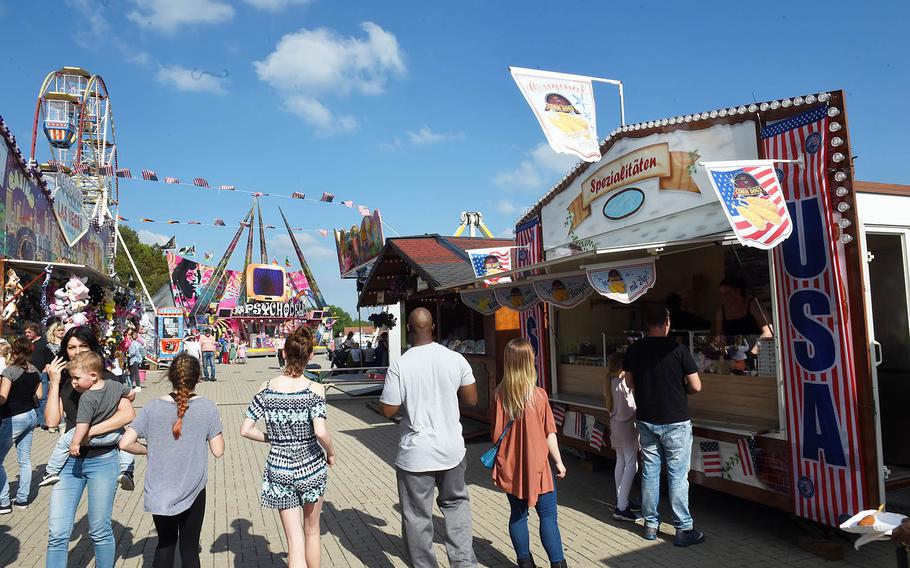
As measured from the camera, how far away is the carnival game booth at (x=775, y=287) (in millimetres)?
4027

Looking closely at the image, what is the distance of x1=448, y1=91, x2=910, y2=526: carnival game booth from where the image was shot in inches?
159

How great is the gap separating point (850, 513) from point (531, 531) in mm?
2287

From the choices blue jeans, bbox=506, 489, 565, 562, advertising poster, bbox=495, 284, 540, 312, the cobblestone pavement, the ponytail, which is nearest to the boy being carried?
the ponytail

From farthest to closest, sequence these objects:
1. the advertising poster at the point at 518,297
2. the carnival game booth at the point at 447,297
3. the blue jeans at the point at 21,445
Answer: the carnival game booth at the point at 447,297
the advertising poster at the point at 518,297
the blue jeans at the point at 21,445

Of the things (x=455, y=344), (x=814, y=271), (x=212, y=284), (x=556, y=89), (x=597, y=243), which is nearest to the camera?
(x=814, y=271)

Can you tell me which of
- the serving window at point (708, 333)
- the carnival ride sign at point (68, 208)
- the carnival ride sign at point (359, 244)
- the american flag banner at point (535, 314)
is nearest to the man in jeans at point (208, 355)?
the carnival ride sign at point (359, 244)

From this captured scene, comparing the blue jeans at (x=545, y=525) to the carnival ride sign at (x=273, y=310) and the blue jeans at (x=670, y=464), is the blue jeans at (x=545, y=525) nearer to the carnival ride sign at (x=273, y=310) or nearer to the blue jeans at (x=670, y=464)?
the blue jeans at (x=670, y=464)

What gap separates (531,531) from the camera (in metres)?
4.80

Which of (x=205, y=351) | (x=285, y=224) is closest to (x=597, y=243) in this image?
(x=205, y=351)

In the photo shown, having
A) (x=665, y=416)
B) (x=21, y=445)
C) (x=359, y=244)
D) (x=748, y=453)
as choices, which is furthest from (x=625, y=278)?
(x=359, y=244)

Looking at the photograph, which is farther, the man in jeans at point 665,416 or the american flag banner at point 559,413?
the american flag banner at point 559,413

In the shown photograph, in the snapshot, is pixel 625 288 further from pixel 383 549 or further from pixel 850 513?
pixel 383 549

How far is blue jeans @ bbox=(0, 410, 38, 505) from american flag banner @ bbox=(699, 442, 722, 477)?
6085mm

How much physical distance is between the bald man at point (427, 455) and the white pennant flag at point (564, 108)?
3.11 metres
